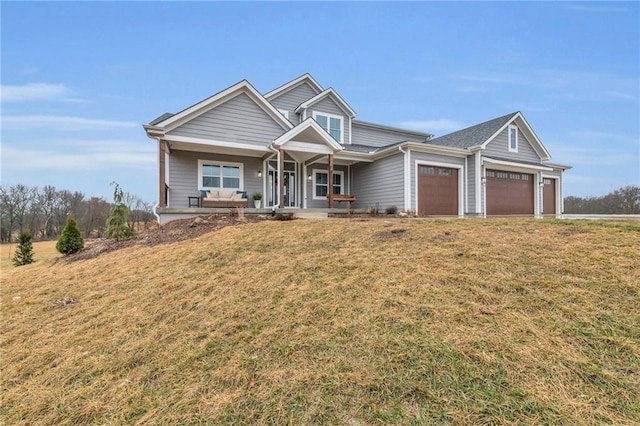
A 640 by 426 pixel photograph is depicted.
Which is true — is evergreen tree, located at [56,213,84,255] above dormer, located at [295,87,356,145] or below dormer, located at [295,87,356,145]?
below

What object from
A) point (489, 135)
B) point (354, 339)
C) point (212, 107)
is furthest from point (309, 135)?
point (354, 339)

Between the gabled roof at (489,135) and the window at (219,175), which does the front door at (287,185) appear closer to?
the window at (219,175)

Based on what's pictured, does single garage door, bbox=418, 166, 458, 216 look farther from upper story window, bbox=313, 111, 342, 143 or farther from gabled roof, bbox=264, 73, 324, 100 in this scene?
gabled roof, bbox=264, 73, 324, 100

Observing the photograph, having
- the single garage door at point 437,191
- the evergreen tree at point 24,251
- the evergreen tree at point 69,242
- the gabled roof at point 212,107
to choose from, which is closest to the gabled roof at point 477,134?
the single garage door at point 437,191

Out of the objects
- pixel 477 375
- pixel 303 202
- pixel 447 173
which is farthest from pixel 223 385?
pixel 447 173

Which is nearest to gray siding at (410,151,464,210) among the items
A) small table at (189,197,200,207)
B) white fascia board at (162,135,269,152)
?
white fascia board at (162,135,269,152)

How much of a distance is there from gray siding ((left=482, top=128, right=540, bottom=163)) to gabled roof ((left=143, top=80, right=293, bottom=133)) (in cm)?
1115

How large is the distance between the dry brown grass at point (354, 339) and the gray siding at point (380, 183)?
8.41 metres

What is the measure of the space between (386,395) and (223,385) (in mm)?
1303

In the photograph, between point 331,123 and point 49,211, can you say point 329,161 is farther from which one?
point 49,211

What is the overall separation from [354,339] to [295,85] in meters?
15.8

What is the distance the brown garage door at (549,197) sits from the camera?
16.9 meters

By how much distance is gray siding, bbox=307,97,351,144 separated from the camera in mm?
15648

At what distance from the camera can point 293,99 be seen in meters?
15.8
